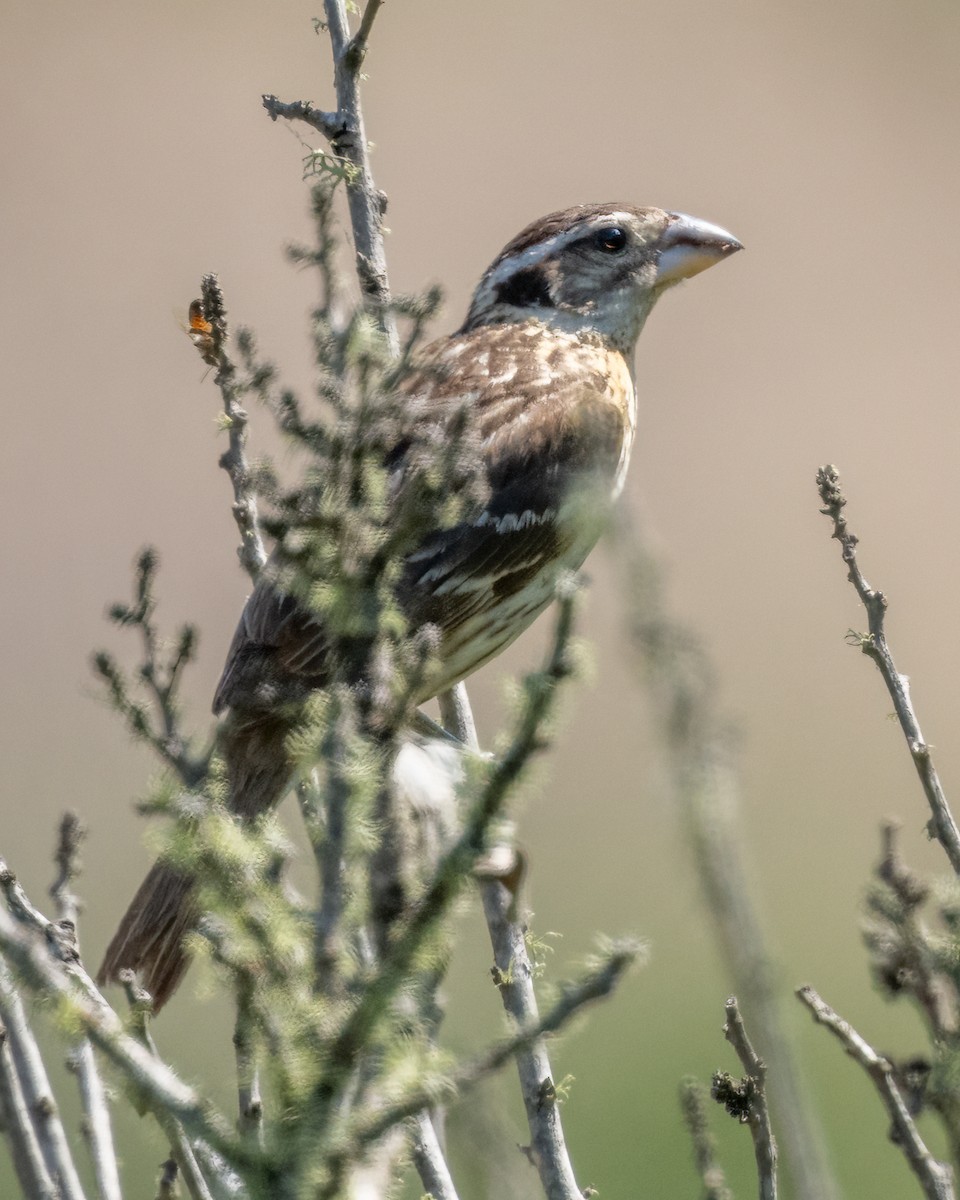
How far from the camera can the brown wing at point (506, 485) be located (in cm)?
331

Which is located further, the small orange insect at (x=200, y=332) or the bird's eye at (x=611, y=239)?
the bird's eye at (x=611, y=239)

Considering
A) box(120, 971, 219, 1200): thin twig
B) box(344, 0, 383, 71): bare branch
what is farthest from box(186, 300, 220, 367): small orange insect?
box(120, 971, 219, 1200): thin twig

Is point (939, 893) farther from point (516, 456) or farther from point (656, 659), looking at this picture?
point (516, 456)

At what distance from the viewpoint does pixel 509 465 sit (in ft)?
12.4

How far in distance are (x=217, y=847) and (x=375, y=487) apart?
0.31 metres

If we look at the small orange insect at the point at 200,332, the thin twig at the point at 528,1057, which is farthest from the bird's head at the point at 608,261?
the thin twig at the point at 528,1057

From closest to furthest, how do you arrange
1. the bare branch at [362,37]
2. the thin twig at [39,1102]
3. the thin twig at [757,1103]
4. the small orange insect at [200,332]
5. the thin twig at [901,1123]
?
the thin twig at [901,1123], the thin twig at [39,1102], the thin twig at [757,1103], the small orange insect at [200,332], the bare branch at [362,37]

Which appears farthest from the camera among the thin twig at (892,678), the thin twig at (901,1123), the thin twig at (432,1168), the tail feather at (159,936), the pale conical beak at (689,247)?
the pale conical beak at (689,247)

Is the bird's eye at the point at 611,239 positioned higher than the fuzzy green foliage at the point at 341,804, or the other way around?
the bird's eye at the point at 611,239

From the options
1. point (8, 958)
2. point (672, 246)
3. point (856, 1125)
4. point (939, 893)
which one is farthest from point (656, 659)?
point (856, 1125)

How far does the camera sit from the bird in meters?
2.93

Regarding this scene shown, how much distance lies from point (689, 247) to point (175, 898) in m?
2.47

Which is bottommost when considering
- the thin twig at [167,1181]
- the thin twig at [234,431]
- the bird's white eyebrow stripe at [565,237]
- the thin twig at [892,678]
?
the thin twig at [167,1181]

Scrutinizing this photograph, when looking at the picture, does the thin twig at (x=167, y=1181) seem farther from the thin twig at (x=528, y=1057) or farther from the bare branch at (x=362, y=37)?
the bare branch at (x=362, y=37)
